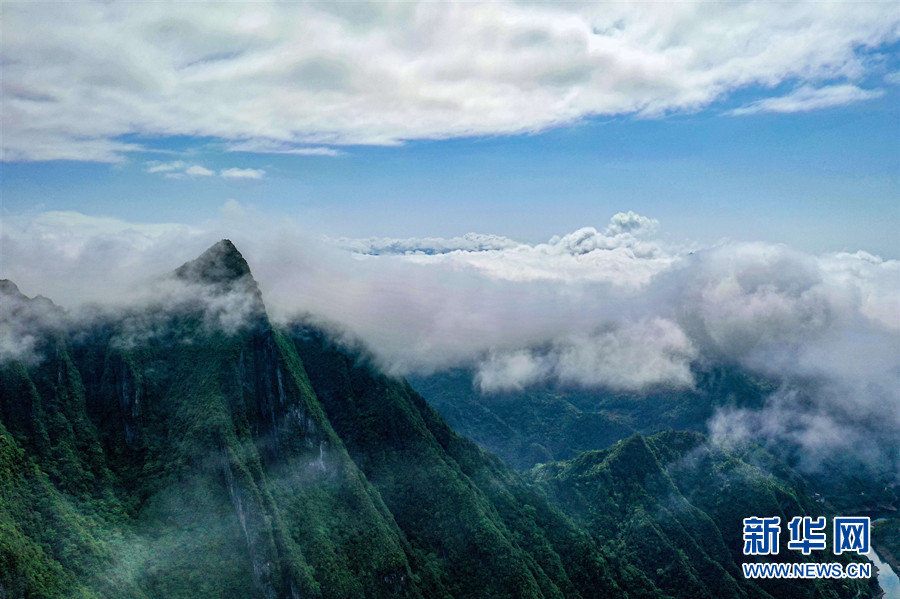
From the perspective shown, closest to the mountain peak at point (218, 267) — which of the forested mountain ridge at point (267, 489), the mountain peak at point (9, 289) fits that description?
the forested mountain ridge at point (267, 489)

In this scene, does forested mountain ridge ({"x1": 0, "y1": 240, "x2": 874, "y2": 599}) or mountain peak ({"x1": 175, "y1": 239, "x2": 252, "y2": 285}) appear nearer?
forested mountain ridge ({"x1": 0, "y1": 240, "x2": 874, "y2": 599})

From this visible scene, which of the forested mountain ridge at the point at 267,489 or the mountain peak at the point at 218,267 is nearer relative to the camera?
the forested mountain ridge at the point at 267,489

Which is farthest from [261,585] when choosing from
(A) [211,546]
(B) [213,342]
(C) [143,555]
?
(B) [213,342]

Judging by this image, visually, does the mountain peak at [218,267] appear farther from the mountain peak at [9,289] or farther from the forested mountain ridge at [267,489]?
the mountain peak at [9,289]

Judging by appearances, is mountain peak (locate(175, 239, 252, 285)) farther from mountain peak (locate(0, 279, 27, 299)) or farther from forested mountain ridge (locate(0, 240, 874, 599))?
mountain peak (locate(0, 279, 27, 299))

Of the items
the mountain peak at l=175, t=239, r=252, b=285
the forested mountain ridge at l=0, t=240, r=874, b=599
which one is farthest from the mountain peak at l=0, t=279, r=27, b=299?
the mountain peak at l=175, t=239, r=252, b=285

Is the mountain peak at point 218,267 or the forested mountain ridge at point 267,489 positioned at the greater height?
the mountain peak at point 218,267
